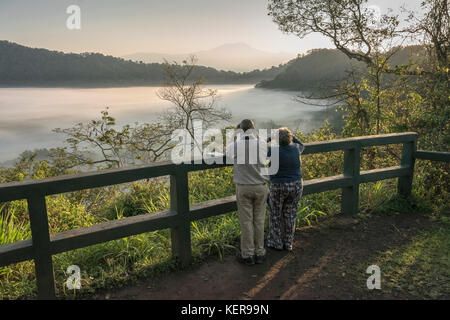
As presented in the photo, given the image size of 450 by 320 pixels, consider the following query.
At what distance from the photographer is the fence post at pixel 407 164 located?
6.26 meters

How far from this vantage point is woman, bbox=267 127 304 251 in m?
4.32

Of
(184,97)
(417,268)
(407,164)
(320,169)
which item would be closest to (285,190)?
(417,268)

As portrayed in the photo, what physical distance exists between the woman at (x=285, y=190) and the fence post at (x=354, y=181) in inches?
53.2

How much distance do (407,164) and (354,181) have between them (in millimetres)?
1314

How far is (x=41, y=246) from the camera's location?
11.1 ft

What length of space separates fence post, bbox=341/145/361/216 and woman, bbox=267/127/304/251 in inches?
53.2

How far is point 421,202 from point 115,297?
519cm

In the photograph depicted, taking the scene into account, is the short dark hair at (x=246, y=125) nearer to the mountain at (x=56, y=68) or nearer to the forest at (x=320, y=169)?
the forest at (x=320, y=169)

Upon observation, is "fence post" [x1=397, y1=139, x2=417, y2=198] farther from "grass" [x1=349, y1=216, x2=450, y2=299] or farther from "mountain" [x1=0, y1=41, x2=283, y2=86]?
"mountain" [x1=0, y1=41, x2=283, y2=86]

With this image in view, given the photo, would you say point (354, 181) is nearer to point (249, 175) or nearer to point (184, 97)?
point (249, 175)

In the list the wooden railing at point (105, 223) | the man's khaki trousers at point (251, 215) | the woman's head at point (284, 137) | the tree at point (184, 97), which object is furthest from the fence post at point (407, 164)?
the tree at point (184, 97)

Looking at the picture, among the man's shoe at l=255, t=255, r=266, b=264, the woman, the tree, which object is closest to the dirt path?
the man's shoe at l=255, t=255, r=266, b=264
